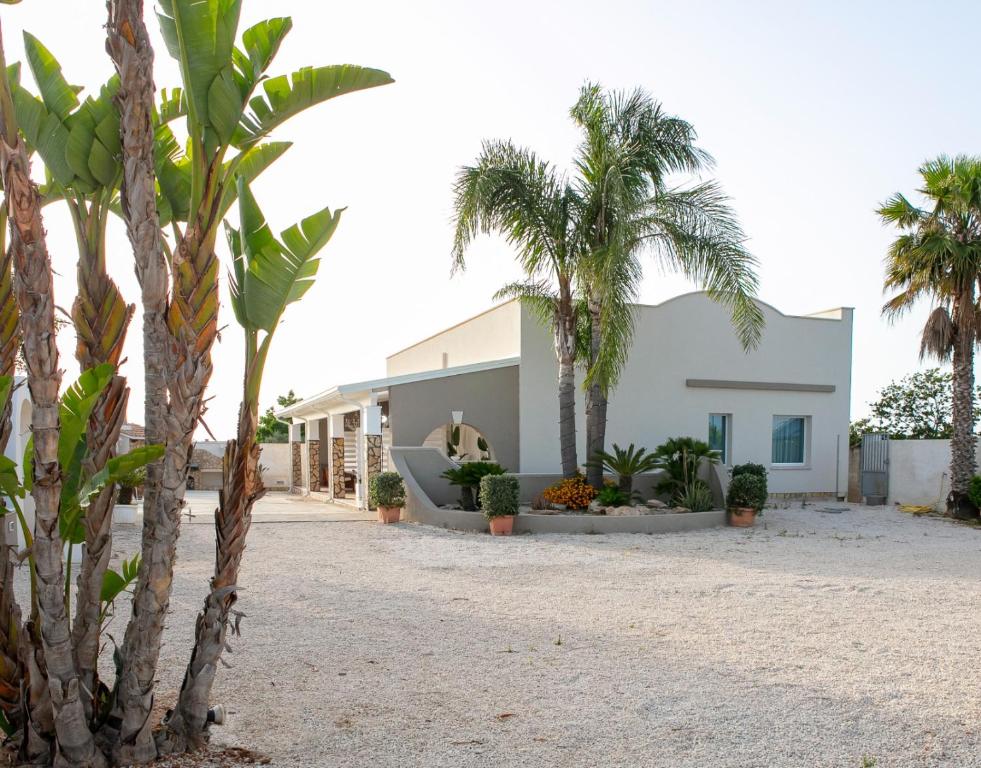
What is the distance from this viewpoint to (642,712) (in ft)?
18.2

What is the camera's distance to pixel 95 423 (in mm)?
4320

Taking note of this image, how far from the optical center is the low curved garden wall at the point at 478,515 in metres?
15.6

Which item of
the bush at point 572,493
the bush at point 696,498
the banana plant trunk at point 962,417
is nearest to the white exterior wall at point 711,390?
the bush at point 572,493

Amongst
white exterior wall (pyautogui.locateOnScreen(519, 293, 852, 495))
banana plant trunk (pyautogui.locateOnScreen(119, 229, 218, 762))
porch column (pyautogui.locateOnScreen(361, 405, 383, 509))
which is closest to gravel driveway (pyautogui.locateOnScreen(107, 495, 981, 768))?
banana plant trunk (pyautogui.locateOnScreen(119, 229, 218, 762))

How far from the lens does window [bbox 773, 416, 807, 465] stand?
879 inches

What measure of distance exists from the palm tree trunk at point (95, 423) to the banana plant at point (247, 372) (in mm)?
525

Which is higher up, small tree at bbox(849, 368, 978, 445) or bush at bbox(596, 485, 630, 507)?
small tree at bbox(849, 368, 978, 445)

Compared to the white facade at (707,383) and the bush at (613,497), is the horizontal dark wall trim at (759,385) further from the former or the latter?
the bush at (613,497)

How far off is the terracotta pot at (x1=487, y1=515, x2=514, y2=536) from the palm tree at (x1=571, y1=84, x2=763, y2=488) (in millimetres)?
2840

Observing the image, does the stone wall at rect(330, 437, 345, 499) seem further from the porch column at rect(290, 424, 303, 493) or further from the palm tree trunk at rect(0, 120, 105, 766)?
the palm tree trunk at rect(0, 120, 105, 766)

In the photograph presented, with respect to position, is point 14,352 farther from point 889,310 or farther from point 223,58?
point 889,310

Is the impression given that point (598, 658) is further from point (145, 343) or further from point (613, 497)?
point (613, 497)

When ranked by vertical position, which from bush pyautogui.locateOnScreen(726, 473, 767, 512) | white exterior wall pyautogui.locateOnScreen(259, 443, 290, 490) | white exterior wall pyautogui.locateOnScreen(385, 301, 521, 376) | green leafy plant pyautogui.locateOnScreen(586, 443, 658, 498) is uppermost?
white exterior wall pyautogui.locateOnScreen(385, 301, 521, 376)

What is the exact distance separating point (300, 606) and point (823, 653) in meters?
5.06
